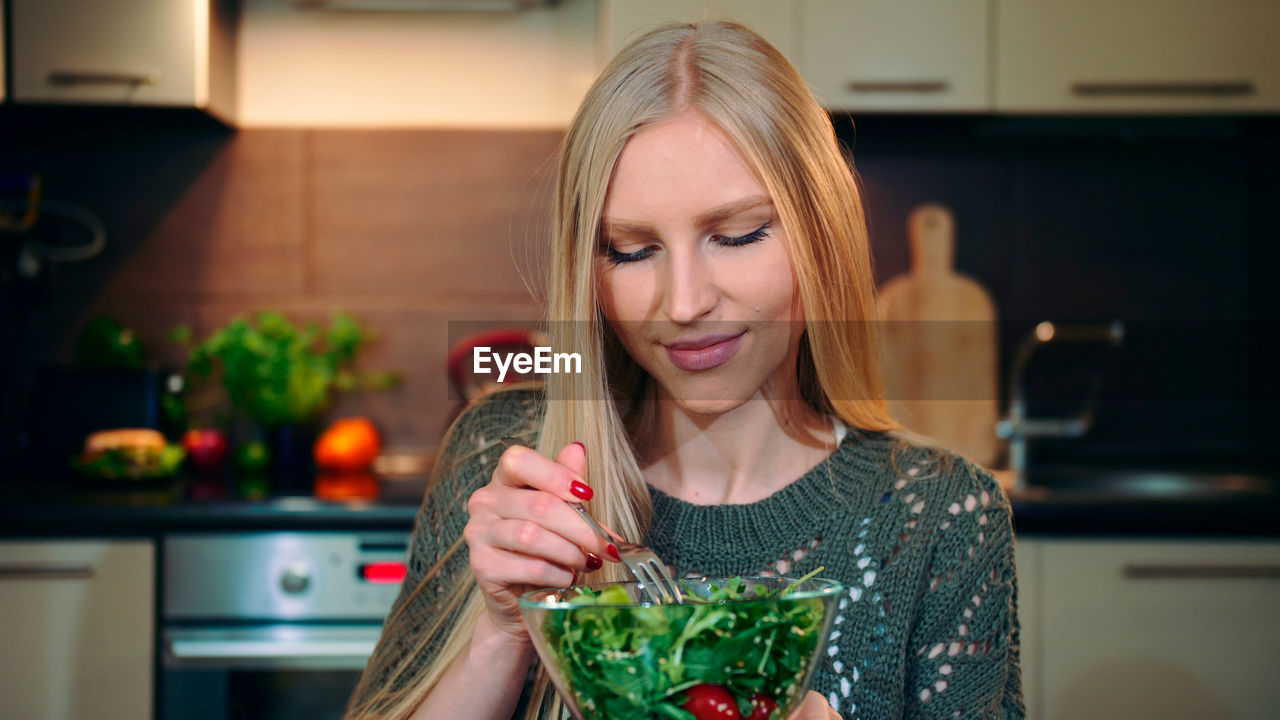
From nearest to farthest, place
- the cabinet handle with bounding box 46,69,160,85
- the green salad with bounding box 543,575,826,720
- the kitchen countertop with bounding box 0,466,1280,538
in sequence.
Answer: the green salad with bounding box 543,575,826,720 < the kitchen countertop with bounding box 0,466,1280,538 < the cabinet handle with bounding box 46,69,160,85

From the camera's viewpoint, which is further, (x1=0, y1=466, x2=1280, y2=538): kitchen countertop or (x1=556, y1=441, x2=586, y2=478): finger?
(x1=0, y1=466, x2=1280, y2=538): kitchen countertop

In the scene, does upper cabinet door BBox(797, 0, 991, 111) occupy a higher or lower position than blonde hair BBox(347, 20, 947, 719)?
higher

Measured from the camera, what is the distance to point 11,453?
2207 millimetres

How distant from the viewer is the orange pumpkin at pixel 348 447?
2014 millimetres

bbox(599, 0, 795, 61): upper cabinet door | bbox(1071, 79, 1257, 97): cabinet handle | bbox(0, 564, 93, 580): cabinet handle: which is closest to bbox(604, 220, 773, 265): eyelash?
bbox(599, 0, 795, 61): upper cabinet door

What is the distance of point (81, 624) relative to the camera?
164 centimetres

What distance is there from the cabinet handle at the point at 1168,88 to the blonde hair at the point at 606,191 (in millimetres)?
1321

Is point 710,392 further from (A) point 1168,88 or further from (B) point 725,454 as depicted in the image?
(A) point 1168,88

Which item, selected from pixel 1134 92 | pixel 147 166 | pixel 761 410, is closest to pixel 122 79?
pixel 147 166

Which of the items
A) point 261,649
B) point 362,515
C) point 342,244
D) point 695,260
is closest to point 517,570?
point 695,260

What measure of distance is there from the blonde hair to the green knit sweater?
65 mm

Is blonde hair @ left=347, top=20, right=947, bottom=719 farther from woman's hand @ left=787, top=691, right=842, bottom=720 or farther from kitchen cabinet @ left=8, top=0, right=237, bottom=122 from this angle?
kitchen cabinet @ left=8, top=0, right=237, bottom=122

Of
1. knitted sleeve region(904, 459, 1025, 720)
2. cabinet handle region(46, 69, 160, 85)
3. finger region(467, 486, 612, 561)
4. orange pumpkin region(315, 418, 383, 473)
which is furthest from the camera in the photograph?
orange pumpkin region(315, 418, 383, 473)

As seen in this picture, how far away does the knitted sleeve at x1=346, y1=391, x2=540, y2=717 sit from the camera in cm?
92
